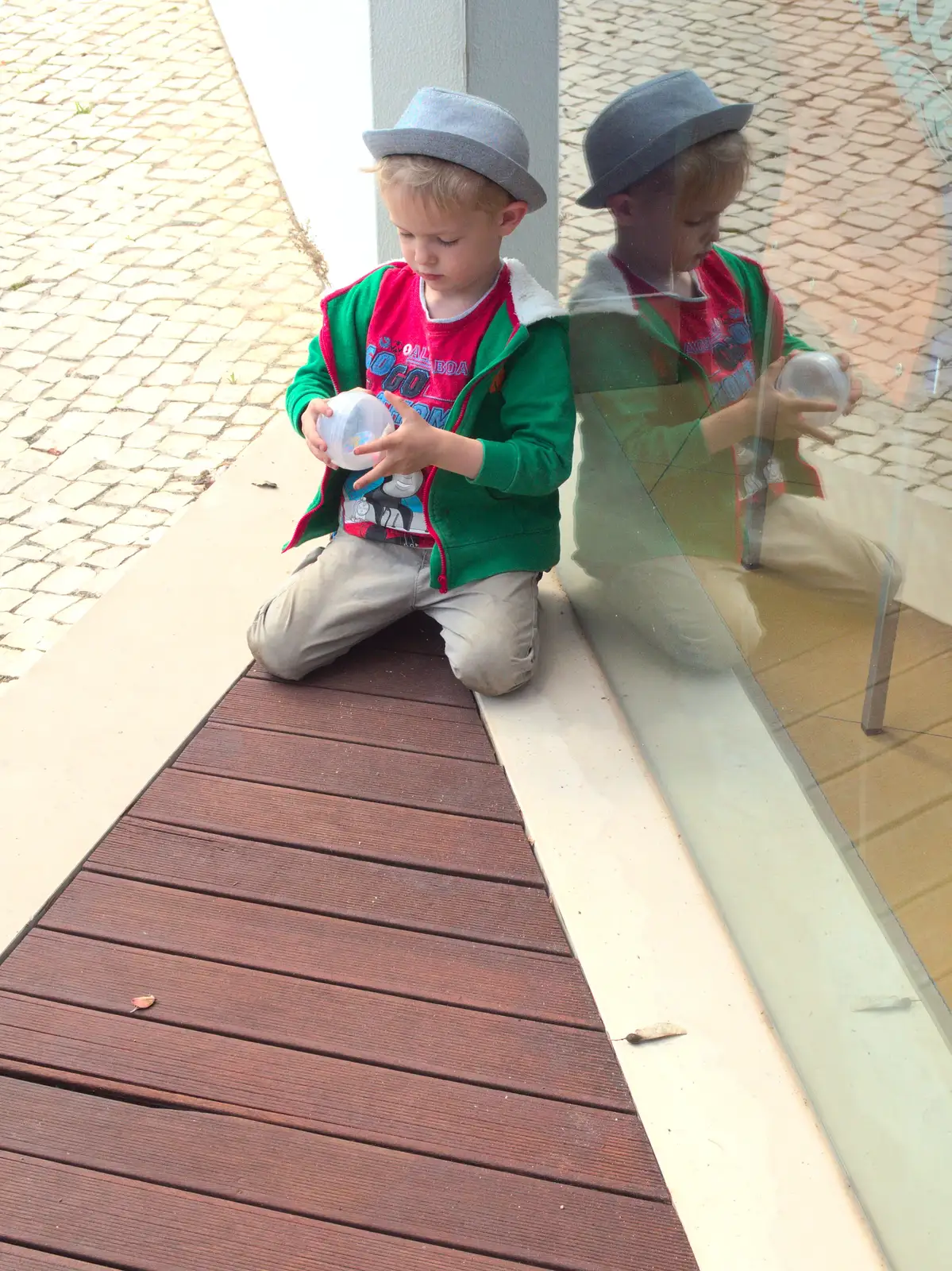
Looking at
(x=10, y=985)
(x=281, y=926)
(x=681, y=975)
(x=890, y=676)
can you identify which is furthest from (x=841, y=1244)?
(x=10, y=985)

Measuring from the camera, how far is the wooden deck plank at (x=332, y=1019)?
6.57ft

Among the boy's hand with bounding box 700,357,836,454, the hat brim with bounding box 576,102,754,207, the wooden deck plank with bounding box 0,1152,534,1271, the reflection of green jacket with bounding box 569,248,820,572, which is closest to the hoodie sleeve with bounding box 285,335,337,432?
the reflection of green jacket with bounding box 569,248,820,572

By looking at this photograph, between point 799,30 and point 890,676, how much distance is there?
88cm

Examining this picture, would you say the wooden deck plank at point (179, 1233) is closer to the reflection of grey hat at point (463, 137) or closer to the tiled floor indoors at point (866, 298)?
the tiled floor indoors at point (866, 298)

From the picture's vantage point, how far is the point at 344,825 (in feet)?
8.02

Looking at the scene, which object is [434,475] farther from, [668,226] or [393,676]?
[668,226]

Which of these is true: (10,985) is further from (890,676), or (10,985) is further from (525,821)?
(890,676)

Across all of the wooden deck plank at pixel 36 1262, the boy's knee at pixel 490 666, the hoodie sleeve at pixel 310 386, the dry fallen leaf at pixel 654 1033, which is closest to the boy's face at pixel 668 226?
the hoodie sleeve at pixel 310 386

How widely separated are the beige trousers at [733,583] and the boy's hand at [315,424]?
68cm

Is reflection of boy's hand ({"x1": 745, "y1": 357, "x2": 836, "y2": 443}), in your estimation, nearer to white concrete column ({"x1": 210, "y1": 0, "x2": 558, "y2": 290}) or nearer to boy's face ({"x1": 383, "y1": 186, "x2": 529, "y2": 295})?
boy's face ({"x1": 383, "y1": 186, "x2": 529, "y2": 295})

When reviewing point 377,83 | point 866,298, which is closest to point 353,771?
point 866,298

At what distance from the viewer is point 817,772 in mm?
1860

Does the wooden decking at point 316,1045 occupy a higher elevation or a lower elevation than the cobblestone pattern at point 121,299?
higher

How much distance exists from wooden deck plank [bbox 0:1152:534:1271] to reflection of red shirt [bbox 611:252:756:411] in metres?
1.36
